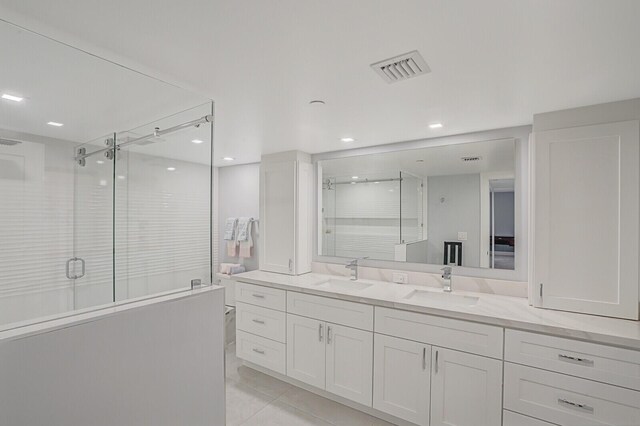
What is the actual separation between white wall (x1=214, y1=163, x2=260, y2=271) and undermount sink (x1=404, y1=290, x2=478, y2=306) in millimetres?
2210

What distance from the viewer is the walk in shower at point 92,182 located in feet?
4.13

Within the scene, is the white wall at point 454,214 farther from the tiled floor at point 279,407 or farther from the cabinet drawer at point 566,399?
the tiled floor at point 279,407

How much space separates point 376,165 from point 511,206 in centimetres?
123

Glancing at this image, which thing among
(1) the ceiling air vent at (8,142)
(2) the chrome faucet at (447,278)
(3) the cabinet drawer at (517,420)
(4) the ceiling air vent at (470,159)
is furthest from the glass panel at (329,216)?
(1) the ceiling air vent at (8,142)

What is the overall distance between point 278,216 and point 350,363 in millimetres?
1665

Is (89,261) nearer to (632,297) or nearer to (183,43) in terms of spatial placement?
(183,43)

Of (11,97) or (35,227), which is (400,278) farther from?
(11,97)

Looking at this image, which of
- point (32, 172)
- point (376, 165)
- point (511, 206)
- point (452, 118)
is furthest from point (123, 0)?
point (511, 206)

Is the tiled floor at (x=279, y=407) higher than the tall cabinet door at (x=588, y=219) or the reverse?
the reverse

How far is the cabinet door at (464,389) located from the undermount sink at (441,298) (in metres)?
0.44

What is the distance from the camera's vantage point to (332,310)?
8.29ft

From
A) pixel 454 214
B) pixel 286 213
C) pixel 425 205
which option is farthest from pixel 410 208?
pixel 286 213

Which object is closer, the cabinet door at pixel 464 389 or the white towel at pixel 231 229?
the cabinet door at pixel 464 389

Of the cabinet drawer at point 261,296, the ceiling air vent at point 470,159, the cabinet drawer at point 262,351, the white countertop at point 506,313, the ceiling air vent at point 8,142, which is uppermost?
the ceiling air vent at point 470,159
